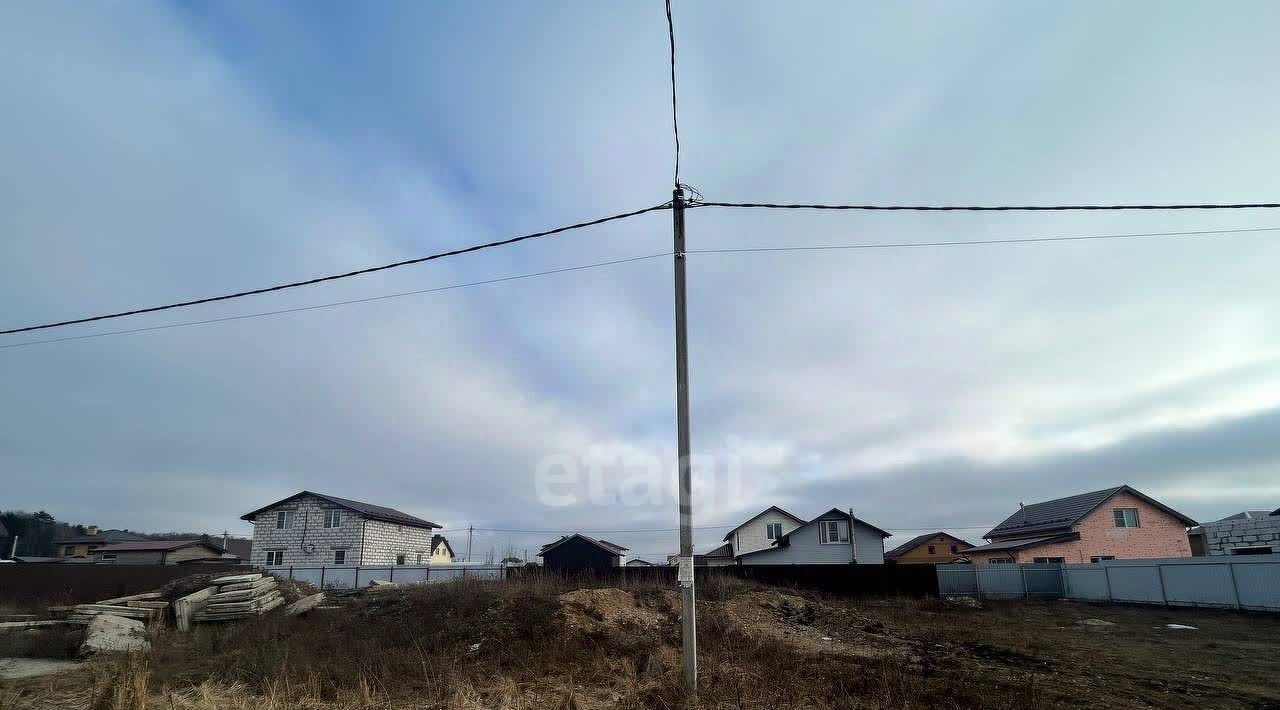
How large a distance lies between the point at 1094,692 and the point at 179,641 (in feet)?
53.7

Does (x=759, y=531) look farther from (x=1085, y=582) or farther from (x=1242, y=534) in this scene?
(x=1242, y=534)

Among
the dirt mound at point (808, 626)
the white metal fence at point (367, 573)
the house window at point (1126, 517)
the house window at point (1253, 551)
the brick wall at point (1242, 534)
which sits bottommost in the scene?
the dirt mound at point (808, 626)

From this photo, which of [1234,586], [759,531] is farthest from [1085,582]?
[759,531]

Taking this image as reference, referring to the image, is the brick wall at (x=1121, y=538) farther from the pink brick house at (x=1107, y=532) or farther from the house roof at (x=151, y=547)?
the house roof at (x=151, y=547)

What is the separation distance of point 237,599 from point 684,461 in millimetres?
14890

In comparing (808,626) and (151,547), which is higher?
(151,547)

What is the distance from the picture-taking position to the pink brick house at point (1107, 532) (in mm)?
35156

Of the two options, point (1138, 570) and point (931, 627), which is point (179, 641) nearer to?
point (931, 627)

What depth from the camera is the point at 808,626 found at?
17.2 meters

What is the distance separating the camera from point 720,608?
17.3 metres

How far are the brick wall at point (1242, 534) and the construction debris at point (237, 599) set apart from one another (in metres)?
35.9

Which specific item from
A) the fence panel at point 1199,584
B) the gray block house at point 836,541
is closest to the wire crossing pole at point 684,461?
the fence panel at point 1199,584

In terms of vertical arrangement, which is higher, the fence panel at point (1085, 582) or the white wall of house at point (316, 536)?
the white wall of house at point (316, 536)

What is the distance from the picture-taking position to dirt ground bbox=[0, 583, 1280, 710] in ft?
26.4
